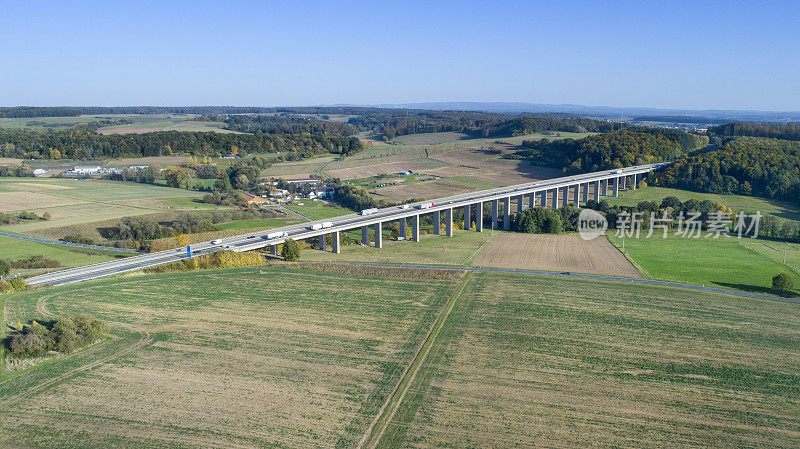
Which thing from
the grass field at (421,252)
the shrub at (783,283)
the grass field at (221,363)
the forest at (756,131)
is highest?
the forest at (756,131)

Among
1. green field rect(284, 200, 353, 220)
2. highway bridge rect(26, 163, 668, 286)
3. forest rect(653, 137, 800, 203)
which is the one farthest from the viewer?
forest rect(653, 137, 800, 203)

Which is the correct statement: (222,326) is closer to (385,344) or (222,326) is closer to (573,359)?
(385,344)

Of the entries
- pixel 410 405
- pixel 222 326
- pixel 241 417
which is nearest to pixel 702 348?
pixel 410 405

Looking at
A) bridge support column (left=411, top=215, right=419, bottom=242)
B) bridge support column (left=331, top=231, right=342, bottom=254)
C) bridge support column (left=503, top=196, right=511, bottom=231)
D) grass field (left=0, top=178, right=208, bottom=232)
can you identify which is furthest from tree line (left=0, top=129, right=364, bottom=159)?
bridge support column (left=331, top=231, right=342, bottom=254)

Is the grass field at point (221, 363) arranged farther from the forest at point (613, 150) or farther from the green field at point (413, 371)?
the forest at point (613, 150)

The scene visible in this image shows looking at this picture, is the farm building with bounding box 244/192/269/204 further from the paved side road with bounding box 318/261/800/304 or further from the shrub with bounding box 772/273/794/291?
the shrub with bounding box 772/273/794/291

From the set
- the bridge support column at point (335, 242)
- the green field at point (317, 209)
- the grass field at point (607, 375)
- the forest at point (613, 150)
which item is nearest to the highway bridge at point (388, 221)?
the bridge support column at point (335, 242)
